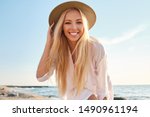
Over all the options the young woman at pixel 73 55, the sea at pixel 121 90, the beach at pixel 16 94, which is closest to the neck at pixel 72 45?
the young woman at pixel 73 55

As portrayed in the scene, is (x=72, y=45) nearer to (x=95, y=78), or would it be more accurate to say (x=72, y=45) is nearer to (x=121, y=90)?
(x=95, y=78)

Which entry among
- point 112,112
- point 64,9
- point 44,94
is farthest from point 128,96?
point 64,9

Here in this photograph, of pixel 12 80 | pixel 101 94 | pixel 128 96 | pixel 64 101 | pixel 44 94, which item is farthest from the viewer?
pixel 128 96

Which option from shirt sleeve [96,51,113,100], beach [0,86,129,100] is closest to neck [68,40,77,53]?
shirt sleeve [96,51,113,100]

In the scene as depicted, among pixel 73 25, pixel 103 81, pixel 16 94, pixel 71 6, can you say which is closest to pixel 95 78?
pixel 103 81

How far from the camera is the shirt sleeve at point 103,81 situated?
85.8 inches

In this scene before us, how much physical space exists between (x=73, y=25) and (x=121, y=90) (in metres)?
1.80

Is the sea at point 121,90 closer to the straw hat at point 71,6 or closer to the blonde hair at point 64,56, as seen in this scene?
the blonde hair at point 64,56

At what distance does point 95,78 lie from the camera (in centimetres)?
226

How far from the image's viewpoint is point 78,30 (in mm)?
2311

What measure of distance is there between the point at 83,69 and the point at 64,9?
434mm

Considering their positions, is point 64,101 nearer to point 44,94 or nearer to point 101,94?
point 101,94

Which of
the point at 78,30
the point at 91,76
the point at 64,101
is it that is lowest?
the point at 64,101

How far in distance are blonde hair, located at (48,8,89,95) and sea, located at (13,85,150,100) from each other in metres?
0.62
